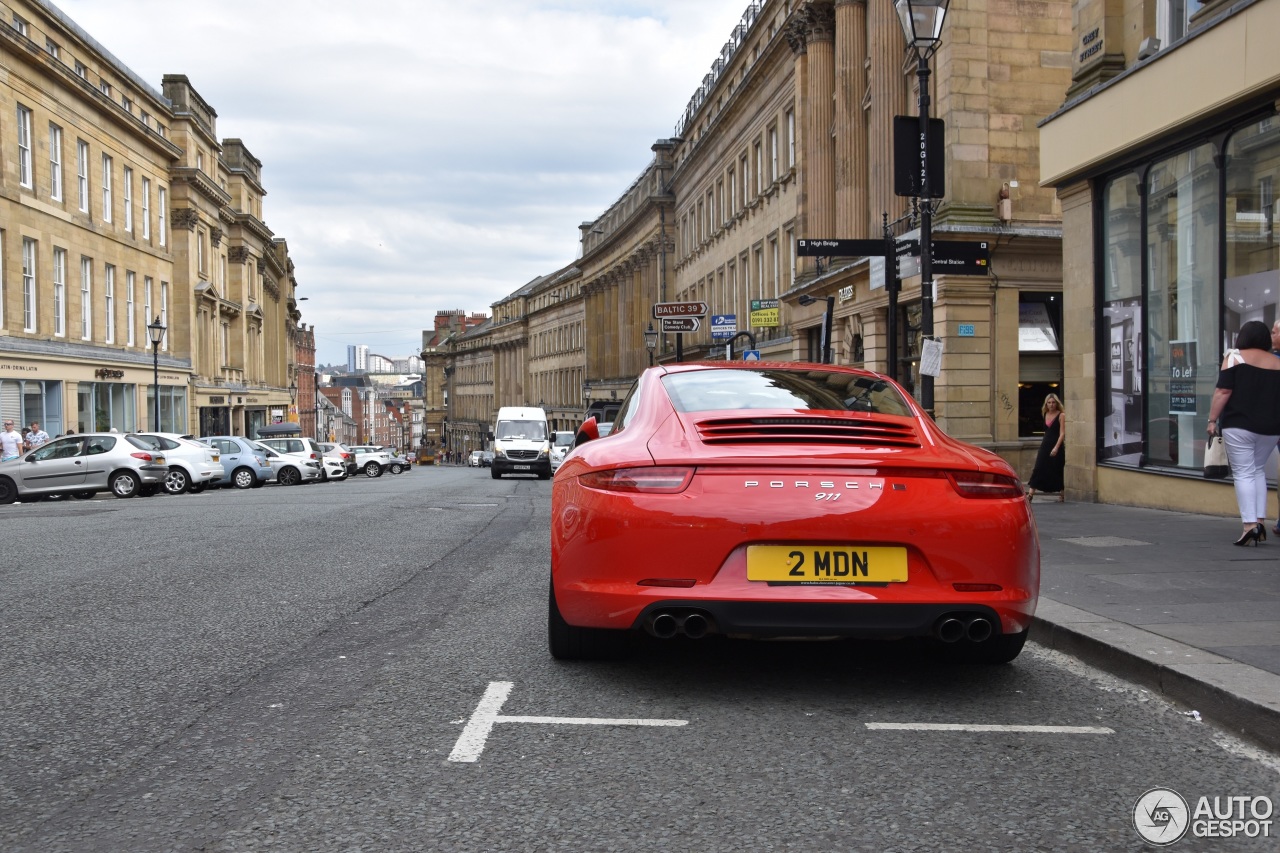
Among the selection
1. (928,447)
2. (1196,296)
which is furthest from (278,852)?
(1196,296)

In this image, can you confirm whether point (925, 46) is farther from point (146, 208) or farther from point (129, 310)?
point (146, 208)

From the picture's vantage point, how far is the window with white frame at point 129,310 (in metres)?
46.2

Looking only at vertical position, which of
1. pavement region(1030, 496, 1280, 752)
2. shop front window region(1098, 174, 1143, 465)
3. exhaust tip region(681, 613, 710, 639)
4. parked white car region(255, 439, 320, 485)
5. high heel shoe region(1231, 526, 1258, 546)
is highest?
shop front window region(1098, 174, 1143, 465)

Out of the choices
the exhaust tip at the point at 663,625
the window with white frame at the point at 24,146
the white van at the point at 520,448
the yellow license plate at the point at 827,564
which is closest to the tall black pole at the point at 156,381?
the window with white frame at the point at 24,146

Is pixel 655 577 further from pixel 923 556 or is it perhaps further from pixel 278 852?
pixel 278 852

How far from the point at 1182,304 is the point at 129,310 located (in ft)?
141

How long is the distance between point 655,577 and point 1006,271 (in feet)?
65.4

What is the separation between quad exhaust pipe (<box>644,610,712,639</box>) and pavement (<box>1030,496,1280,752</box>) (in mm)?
1973

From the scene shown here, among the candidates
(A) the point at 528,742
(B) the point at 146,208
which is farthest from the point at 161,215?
(A) the point at 528,742

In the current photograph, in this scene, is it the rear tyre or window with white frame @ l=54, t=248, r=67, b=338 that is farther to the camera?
window with white frame @ l=54, t=248, r=67, b=338

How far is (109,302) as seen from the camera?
44594mm

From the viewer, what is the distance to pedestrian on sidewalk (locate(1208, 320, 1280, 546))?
9.09 meters

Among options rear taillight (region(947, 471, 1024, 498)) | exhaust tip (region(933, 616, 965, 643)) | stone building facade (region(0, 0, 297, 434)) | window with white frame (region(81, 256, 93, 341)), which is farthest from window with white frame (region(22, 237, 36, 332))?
exhaust tip (region(933, 616, 965, 643))

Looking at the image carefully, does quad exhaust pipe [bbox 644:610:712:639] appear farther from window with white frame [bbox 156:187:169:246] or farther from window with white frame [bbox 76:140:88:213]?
window with white frame [bbox 156:187:169:246]
